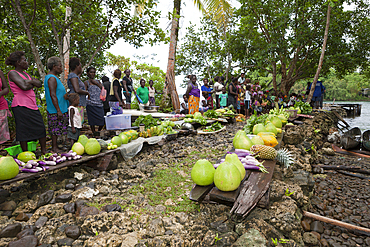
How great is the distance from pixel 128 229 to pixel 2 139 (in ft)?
12.0

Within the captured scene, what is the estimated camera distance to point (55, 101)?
3.95 m

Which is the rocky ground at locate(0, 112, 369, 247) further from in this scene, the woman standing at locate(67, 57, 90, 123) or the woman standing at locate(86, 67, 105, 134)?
the woman standing at locate(86, 67, 105, 134)

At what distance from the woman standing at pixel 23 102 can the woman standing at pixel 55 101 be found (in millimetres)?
297

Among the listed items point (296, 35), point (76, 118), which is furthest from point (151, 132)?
point (296, 35)

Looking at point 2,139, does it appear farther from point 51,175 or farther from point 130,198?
point 130,198

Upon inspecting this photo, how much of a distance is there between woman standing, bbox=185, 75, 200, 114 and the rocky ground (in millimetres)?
5669

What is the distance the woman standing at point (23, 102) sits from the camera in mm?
3442

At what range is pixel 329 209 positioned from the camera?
11.2ft

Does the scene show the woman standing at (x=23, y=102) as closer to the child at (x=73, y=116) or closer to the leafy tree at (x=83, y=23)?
the child at (x=73, y=116)

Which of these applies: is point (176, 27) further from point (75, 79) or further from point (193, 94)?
point (75, 79)

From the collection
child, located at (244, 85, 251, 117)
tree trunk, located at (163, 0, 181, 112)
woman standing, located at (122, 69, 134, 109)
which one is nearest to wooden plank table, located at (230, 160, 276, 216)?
woman standing, located at (122, 69, 134, 109)

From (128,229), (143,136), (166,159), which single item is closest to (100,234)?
(128,229)

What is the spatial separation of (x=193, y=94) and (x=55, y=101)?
6.13 metres

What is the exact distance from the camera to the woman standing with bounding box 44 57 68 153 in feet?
12.8
